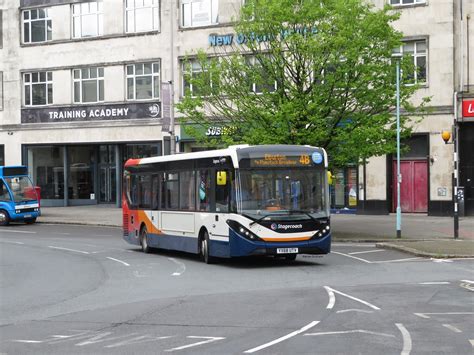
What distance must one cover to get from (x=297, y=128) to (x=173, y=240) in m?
6.76

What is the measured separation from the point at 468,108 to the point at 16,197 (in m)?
21.1

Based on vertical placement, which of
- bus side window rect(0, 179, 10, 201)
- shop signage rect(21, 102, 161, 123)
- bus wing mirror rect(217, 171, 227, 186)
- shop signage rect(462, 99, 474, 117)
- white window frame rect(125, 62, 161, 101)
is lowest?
bus side window rect(0, 179, 10, 201)

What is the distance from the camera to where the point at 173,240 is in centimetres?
2252

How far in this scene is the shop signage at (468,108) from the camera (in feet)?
116

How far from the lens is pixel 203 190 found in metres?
20.8

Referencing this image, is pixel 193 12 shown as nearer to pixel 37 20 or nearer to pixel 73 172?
pixel 37 20

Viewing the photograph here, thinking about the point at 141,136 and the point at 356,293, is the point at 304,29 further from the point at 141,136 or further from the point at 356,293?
the point at 141,136

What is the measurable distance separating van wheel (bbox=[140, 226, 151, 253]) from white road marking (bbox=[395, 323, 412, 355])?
14438 mm

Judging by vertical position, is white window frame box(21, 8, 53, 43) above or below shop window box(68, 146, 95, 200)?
above

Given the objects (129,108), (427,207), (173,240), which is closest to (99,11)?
(129,108)

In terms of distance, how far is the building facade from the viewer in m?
36.3

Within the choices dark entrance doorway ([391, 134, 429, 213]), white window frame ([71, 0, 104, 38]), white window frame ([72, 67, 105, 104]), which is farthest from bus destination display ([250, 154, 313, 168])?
white window frame ([71, 0, 104, 38])

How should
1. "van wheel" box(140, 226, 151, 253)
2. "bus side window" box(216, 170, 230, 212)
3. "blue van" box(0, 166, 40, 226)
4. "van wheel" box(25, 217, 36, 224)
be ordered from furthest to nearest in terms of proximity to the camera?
1. "van wheel" box(25, 217, 36, 224)
2. "blue van" box(0, 166, 40, 226)
3. "van wheel" box(140, 226, 151, 253)
4. "bus side window" box(216, 170, 230, 212)

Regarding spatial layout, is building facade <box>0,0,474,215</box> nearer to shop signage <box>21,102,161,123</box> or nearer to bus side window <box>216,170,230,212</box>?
shop signage <box>21,102,161,123</box>
